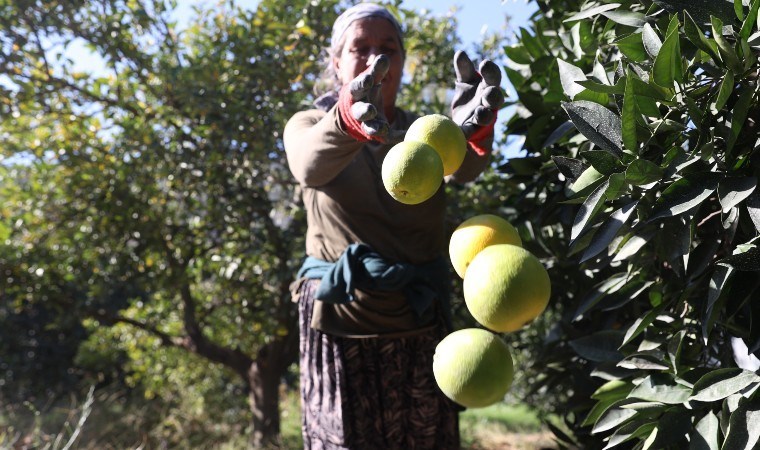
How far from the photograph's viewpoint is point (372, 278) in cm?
162

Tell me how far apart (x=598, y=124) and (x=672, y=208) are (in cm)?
22

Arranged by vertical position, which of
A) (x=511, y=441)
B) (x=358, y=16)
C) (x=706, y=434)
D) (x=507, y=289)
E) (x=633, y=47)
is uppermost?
(x=358, y=16)

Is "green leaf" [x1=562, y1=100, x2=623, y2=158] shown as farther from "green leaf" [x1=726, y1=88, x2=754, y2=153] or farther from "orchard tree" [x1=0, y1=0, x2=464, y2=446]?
"orchard tree" [x1=0, y1=0, x2=464, y2=446]

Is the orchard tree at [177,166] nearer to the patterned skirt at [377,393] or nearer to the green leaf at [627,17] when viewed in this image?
the patterned skirt at [377,393]

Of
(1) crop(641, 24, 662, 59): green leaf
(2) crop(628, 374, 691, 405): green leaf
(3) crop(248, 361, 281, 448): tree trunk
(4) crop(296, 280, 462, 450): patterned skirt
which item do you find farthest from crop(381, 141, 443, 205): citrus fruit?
(3) crop(248, 361, 281, 448): tree trunk

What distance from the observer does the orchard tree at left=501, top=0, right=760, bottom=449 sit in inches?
43.3

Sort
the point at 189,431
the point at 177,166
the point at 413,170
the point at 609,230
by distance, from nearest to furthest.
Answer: the point at 413,170, the point at 609,230, the point at 177,166, the point at 189,431

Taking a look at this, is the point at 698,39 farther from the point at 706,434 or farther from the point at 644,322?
the point at 706,434

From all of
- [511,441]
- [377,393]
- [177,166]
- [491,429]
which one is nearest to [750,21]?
[377,393]

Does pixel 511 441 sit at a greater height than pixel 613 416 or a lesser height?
lesser

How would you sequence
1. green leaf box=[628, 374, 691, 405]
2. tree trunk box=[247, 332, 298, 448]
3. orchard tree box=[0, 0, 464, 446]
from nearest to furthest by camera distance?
green leaf box=[628, 374, 691, 405] < orchard tree box=[0, 0, 464, 446] < tree trunk box=[247, 332, 298, 448]

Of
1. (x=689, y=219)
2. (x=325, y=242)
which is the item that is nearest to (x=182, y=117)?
(x=325, y=242)

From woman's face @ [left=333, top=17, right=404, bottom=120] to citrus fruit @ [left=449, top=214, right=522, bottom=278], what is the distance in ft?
2.26

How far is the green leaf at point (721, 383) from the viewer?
3.76ft
